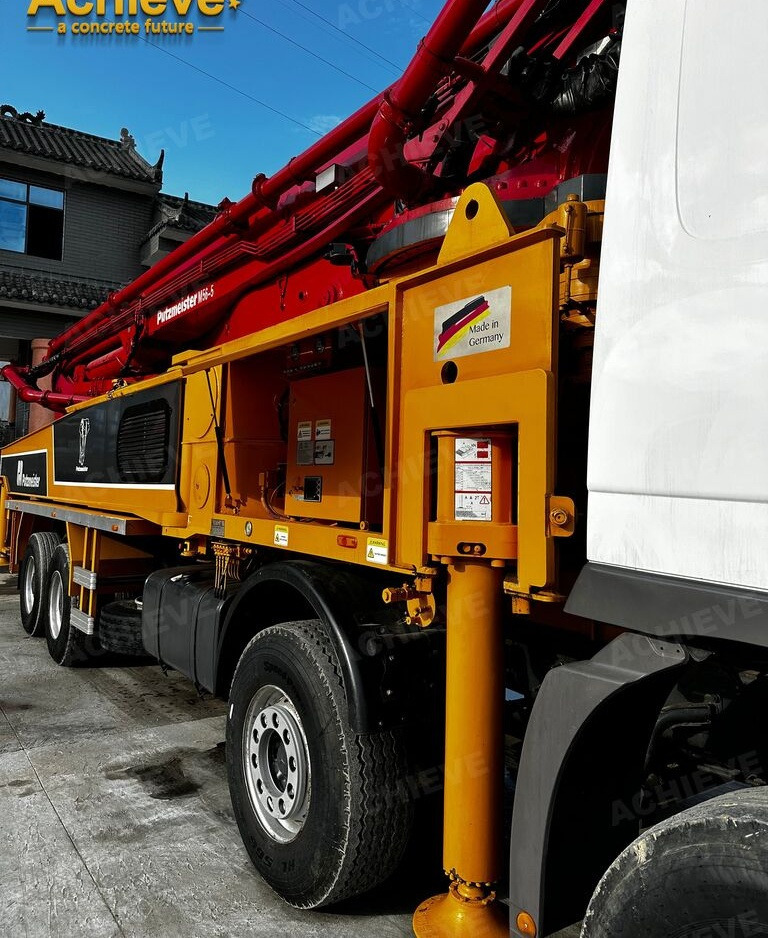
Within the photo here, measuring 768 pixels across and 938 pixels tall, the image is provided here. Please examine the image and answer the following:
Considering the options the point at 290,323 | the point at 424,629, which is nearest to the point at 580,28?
the point at 290,323

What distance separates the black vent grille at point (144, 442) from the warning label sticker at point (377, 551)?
2.20 m

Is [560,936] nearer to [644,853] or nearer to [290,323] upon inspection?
[644,853]

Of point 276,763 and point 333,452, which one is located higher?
point 333,452

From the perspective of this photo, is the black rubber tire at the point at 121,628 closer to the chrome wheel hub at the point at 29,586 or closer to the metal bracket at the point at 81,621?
the metal bracket at the point at 81,621

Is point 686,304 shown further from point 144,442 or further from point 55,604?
point 55,604

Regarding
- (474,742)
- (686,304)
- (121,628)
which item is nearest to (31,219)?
(121,628)

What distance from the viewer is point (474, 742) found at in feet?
6.64

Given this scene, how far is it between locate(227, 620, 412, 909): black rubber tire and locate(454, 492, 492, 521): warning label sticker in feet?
2.71

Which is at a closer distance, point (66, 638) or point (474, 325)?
point (474, 325)

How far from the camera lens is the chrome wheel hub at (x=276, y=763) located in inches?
102

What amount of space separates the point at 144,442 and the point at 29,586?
11.1 ft

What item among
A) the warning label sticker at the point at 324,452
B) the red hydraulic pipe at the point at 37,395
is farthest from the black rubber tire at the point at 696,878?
the red hydraulic pipe at the point at 37,395

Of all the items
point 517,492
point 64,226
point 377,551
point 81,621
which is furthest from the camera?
point 64,226

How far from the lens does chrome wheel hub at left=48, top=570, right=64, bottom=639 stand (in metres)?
5.98
